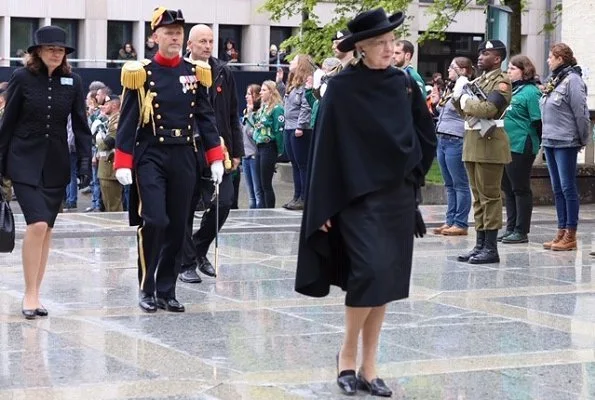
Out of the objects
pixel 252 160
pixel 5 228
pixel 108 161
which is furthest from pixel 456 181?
pixel 5 228

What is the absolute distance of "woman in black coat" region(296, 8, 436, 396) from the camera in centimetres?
678

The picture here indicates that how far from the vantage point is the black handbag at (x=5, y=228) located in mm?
8758

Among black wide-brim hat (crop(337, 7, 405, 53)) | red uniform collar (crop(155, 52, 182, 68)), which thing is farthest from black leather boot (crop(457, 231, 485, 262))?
black wide-brim hat (crop(337, 7, 405, 53))

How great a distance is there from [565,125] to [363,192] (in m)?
6.68

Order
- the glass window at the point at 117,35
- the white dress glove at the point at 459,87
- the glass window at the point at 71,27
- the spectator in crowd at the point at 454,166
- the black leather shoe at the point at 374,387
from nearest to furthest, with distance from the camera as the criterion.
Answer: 1. the black leather shoe at the point at 374,387
2. the white dress glove at the point at 459,87
3. the spectator in crowd at the point at 454,166
4. the glass window at the point at 71,27
5. the glass window at the point at 117,35

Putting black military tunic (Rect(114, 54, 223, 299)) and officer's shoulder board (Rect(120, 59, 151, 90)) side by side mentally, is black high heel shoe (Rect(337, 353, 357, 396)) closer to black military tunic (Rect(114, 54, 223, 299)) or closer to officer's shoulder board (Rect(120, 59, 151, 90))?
black military tunic (Rect(114, 54, 223, 299))

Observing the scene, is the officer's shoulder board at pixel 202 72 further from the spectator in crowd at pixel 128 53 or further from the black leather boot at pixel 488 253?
the spectator in crowd at pixel 128 53

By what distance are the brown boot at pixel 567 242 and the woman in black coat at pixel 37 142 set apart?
5.62m

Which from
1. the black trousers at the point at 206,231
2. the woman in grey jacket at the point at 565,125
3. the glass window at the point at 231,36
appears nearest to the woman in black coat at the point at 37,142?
the black trousers at the point at 206,231

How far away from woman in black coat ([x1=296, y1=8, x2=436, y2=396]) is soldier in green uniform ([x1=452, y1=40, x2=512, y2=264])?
16.9ft

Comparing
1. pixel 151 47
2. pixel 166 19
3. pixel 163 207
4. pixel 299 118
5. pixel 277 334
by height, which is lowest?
pixel 277 334

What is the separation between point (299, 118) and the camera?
688 inches

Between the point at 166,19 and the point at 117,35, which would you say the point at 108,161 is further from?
the point at 117,35

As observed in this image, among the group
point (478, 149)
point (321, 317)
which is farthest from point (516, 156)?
point (321, 317)
